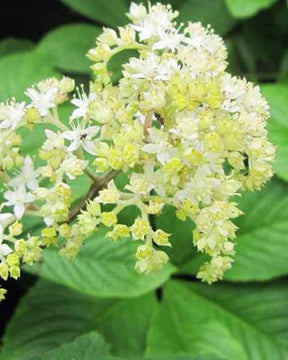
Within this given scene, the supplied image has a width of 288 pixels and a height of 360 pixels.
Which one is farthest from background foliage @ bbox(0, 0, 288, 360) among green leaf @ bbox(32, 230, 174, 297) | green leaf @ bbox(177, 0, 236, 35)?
green leaf @ bbox(177, 0, 236, 35)

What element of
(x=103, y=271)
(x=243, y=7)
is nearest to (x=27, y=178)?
(x=103, y=271)

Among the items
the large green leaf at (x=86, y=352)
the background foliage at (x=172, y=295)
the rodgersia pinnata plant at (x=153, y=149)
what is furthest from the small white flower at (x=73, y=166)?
the background foliage at (x=172, y=295)

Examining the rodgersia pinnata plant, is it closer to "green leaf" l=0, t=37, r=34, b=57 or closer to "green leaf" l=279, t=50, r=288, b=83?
"green leaf" l=279, t=50, r=288, b=83

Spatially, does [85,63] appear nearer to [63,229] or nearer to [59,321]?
→ [59,321]

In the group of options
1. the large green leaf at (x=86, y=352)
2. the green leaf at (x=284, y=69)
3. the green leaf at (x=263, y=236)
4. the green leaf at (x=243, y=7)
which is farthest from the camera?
the green leaf at (x=284, y=69)

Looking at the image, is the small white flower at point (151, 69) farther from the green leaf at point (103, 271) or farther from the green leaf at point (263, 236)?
the green leaf at point (263, 236)

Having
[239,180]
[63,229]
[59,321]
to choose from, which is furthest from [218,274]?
[59,321]
